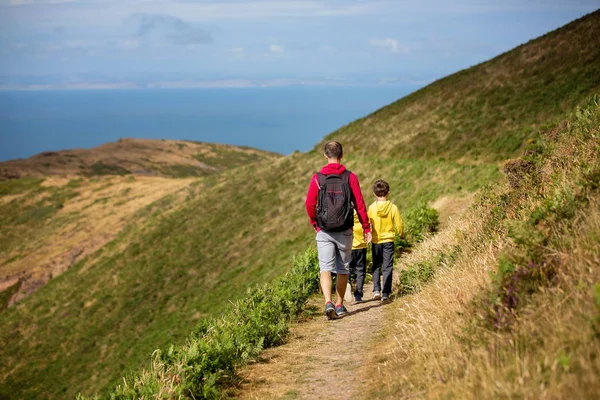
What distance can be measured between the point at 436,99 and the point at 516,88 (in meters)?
8.74

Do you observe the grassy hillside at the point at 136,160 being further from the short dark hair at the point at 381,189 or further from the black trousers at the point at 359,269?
the short dark hair at the point at 381,189

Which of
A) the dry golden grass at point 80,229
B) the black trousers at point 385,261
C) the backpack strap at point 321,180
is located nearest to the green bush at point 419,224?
the black trousers at point 385,261

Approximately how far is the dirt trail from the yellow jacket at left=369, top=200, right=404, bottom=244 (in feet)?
3.97

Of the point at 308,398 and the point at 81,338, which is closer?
the point at 308,398

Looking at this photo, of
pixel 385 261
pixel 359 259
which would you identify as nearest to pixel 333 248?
pixel 385 261

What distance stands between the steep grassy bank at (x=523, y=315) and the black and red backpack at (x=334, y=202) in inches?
61.2

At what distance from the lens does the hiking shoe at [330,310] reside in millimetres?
7754

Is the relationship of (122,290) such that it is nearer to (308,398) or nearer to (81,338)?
(81,338)

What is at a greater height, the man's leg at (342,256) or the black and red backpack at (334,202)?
the black and red backpack at (334,202)

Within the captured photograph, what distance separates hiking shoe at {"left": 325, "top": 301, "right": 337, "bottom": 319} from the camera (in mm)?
7754

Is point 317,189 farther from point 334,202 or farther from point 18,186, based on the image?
point 18,186

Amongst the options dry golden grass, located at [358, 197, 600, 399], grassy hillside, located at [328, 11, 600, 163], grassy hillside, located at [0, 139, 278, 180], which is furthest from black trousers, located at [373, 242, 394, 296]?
grassy hillside, located at [0, 139, 278, 180]

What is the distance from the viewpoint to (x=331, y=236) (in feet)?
24.4

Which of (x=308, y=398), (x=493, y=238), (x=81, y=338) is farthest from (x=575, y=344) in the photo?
(x=81, y=338)
